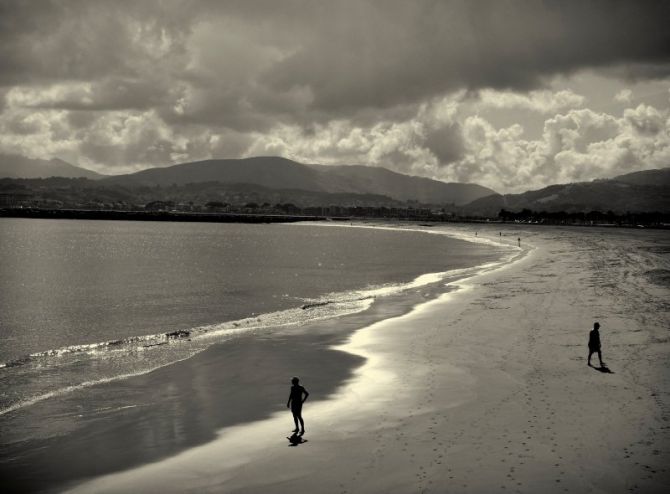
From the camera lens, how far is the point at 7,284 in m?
65.1

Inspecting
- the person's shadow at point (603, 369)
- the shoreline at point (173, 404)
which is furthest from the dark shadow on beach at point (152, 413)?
the person's shadow at point (603, 369)

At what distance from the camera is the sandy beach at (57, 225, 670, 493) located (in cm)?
1470

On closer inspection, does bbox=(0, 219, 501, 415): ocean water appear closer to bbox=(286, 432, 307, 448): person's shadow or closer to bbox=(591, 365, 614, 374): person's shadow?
bbox=(286, 432, 307, 448): person's shadow

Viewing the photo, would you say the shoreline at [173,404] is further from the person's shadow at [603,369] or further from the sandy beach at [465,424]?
the person's shadow at [603,369]

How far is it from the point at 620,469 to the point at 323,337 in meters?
21.1

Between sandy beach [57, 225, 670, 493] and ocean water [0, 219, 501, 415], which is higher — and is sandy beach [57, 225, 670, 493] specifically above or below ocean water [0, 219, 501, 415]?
above

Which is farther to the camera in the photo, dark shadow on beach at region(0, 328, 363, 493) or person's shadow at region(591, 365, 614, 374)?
person's shadow at region(591, 365, 614, 374)

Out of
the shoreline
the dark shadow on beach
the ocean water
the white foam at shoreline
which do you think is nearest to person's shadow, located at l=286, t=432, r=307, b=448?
the dark shadow on beach

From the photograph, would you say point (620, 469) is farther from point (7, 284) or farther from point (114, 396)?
point (7, 284)

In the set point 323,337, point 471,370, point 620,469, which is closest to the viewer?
point 620,469

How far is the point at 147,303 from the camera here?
51.5 meters

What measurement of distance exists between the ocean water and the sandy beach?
919 cm

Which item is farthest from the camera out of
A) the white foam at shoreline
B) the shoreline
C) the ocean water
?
the ocean water

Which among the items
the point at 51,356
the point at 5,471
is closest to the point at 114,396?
the point at 5,471
